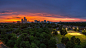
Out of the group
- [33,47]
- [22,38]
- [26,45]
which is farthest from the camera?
[22,38]

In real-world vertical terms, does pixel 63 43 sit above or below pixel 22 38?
below

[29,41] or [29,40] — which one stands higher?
[29,40]

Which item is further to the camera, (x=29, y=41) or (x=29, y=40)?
(x=29, y=40)

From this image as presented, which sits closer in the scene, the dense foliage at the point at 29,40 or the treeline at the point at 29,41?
Answer: the treeline at the point at 29,41

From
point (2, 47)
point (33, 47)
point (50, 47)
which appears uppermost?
point (33, 47)

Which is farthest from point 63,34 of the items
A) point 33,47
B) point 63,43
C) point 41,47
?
point 33,47

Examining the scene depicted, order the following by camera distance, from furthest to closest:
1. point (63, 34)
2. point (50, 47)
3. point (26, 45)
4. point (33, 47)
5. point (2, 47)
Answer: point (63, 34) < point (2, 47) < point (50, 47) < point (26, 45) < point (33, 47)

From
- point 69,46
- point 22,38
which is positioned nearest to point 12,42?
point 22,38

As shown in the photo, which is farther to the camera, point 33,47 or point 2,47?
point 2,47

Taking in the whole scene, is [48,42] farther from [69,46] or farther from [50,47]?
[69,46]

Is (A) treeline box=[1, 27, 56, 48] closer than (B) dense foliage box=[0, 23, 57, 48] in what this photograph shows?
Yes
